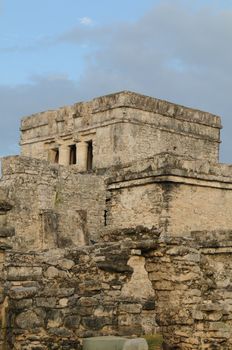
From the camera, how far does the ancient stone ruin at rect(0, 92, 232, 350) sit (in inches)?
288

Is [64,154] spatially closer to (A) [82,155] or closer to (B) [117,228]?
(A) [82,155]

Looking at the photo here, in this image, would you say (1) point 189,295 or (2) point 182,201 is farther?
(2) point 182,201

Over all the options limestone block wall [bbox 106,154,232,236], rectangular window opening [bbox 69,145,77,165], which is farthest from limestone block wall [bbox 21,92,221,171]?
limestone block wall [bbox 106,154,232,236]

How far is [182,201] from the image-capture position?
17984 millimetres

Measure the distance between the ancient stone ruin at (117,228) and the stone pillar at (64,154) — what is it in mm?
37

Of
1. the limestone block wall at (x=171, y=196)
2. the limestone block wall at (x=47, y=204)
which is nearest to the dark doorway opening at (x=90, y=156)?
the limestone block wall at (x=171, y=196)

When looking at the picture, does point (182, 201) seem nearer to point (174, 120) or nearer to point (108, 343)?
point (174, 120)

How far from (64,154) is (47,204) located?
244 inches

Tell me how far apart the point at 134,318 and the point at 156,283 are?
0.79 metres

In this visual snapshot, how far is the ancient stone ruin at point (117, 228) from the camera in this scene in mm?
7316

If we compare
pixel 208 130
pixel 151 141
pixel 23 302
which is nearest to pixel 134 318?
pixel 23 302

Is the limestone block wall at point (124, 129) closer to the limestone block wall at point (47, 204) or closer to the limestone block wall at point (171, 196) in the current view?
the limestone block wall at point (171, 196)

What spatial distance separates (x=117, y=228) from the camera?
9.29 meters

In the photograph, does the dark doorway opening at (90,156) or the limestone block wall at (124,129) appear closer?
the limestone block wall at (124,129)
